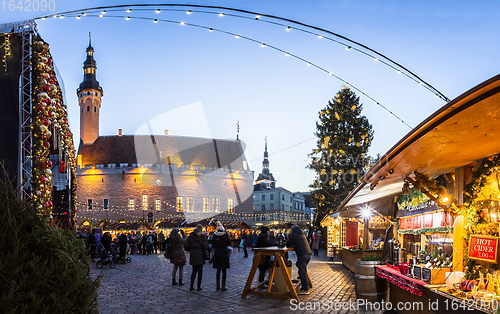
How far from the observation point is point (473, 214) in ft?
19.9

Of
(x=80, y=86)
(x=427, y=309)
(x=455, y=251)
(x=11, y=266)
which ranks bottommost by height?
(x=427, y=309)

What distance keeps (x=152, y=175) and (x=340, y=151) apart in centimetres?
2670

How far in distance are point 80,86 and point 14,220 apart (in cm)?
5645

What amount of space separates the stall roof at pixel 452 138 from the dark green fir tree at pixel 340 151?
67.9ft

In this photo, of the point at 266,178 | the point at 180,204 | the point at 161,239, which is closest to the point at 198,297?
the point at 161,239

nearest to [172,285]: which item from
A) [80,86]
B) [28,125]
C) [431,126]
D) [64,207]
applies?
[28,125]

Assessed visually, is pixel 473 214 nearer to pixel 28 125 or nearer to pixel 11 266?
pixel 11 266

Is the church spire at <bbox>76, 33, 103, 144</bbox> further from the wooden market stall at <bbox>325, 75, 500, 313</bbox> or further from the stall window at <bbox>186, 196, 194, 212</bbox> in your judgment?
the wooden market stall at <bbox>325, 75, 500, 313</bbox>

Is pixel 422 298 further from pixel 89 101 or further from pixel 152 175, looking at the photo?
pixel 89 101

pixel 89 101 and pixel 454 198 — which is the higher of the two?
pixel 89 101

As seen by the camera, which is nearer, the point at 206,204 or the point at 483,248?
the point at 483,248

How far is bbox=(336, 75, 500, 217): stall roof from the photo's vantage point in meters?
3.45

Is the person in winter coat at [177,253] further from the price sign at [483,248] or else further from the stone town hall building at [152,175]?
the stone town hall building at [152,175]

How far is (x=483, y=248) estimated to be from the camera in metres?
5.52
